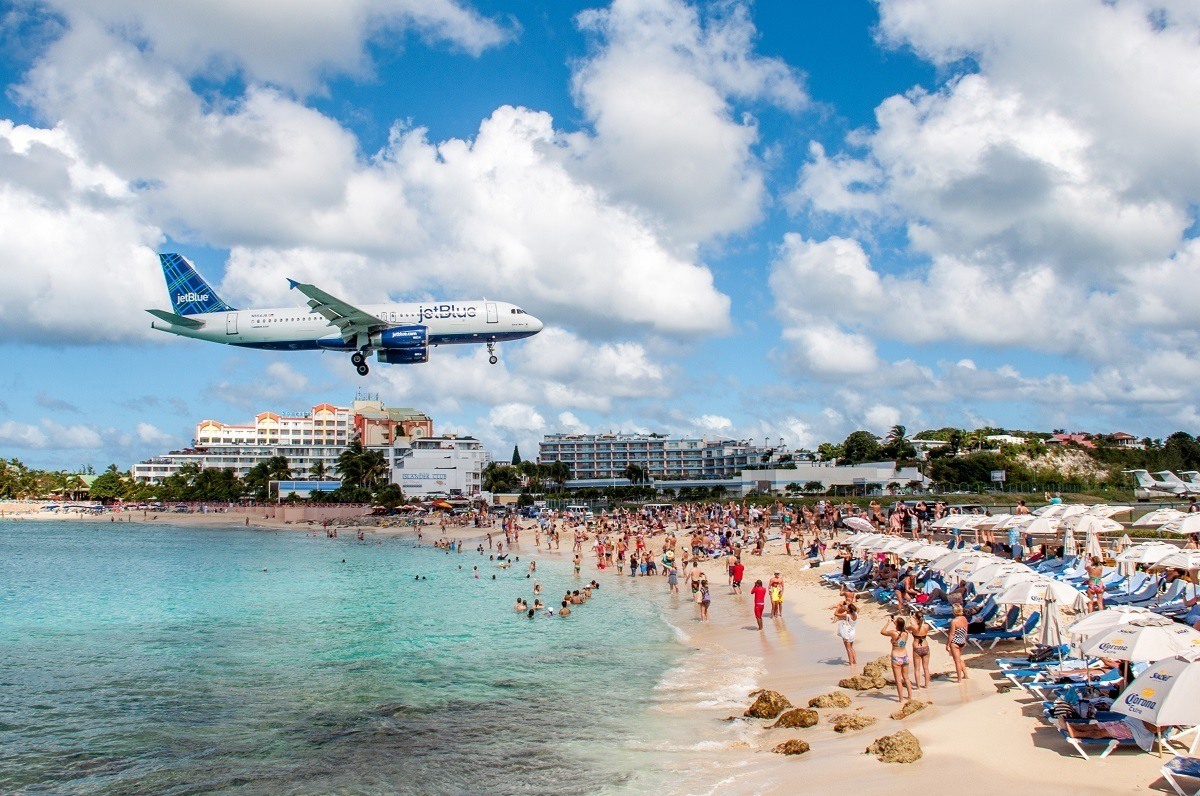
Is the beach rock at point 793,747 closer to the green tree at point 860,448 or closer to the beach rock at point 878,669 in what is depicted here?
the beach rock at point 878,669

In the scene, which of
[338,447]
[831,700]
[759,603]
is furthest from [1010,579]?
[338,447]

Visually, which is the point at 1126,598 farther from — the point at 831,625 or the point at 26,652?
the point at 26,652

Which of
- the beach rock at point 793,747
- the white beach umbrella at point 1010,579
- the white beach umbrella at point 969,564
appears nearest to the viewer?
the beach rock at point 793,747

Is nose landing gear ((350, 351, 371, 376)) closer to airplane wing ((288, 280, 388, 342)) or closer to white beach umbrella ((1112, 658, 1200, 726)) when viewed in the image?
airplane wing ((288, 280, 388, 342))

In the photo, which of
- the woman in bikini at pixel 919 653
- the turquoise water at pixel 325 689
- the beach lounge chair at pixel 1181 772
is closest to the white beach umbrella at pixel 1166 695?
the beach lounge chair at pixel 1181 772

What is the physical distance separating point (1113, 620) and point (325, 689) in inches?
610

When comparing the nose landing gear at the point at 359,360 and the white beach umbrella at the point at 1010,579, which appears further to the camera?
the nose landing gear at the point at 359,360

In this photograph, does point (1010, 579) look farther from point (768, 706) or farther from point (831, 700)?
point (768, 706)

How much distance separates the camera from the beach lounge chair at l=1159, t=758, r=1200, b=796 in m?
7.76

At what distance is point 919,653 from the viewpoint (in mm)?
13062

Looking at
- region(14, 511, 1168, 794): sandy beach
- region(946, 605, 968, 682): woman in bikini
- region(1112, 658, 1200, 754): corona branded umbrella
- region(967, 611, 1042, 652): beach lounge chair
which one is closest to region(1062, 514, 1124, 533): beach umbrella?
region(14, 511, 1168, 794): sandy beach

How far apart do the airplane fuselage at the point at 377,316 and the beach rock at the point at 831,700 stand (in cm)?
2560

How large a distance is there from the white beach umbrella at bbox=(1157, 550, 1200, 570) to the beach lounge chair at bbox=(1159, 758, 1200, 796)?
9597 millimetres

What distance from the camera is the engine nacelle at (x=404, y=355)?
35.6 metres
